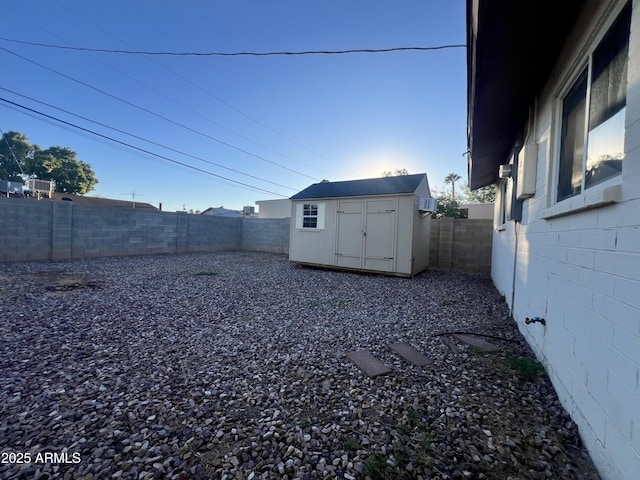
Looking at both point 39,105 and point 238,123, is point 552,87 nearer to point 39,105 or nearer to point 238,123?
point 39,105

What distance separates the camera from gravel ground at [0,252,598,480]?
121cm

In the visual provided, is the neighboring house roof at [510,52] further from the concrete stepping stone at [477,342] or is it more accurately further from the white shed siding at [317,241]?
the white shed siding at [317,241]

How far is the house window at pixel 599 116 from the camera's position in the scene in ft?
4.03

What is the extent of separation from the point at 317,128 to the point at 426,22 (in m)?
8.08

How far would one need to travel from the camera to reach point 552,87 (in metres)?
2.18

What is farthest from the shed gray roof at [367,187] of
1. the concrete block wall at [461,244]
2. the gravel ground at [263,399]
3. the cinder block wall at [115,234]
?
the gravel ground at [263,399]

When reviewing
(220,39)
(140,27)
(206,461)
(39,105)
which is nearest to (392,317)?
(206,461)

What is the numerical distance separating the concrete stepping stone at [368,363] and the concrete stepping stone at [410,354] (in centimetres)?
26

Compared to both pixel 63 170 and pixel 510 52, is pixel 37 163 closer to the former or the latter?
pixel 63 170

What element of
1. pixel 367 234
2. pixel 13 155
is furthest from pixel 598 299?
pixel 13 155

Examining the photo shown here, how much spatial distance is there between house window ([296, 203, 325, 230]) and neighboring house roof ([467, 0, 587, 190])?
4.40 metres

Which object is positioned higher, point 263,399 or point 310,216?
point 310,216

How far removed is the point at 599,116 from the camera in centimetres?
144

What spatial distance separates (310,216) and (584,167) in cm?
626
